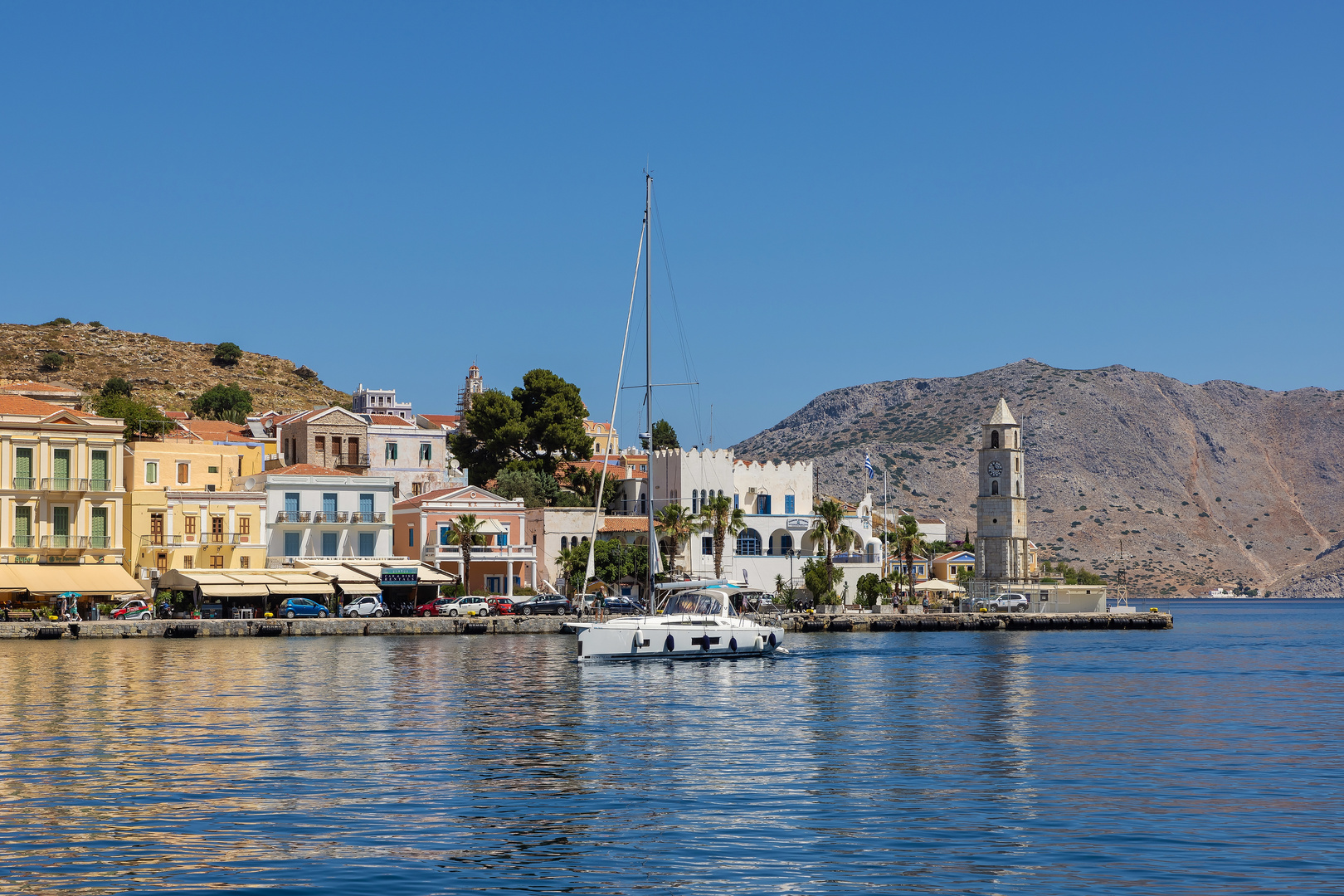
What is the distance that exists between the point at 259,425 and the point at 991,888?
89741 mm

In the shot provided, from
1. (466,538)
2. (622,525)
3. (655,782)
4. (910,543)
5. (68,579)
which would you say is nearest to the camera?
(655,782)

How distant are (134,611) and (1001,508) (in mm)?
73712

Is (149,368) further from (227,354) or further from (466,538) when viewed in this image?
(466,538)

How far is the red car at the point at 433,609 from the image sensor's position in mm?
75125

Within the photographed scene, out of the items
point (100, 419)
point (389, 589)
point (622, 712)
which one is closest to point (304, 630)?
point (389, 589)

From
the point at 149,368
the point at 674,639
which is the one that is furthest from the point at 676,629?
the point at 149,368

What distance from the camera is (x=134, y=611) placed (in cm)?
6788

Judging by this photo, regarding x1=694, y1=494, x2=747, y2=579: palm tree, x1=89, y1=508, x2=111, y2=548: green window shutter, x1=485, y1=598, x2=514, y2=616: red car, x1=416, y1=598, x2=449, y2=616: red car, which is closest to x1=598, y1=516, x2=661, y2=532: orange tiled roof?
x1=694, y1=494, x2=747, y2=579: palm tree

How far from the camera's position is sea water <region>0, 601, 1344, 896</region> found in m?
17.3

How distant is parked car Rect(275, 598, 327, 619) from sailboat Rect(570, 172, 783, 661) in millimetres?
21487

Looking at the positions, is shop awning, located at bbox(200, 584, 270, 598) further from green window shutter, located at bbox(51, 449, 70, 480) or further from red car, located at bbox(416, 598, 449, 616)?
green window shutter, located at bbox(51, 449, 70, 480)

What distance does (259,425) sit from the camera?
99.5 m

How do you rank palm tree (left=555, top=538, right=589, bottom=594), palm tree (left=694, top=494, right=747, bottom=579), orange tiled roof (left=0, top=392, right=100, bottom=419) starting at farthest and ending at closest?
palm tree (left=694, top=494, right=747, bottom=579), palm tree (left=555, top=538, right=589, bottom=594), orange tiled roof (left=0, top=392, right=100, bottom=419)

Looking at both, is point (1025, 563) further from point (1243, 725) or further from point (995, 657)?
point (1243, 725)
